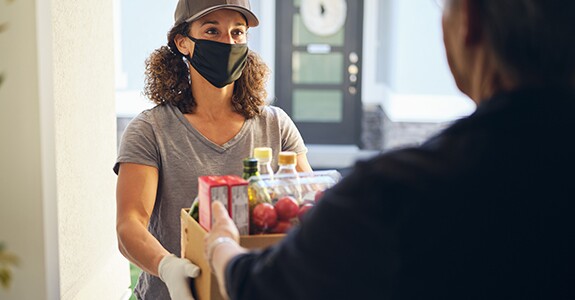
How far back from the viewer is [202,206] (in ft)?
4.23

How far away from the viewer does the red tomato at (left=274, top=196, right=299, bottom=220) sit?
129cm

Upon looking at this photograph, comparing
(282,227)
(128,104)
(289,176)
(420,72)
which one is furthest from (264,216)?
(128,104)

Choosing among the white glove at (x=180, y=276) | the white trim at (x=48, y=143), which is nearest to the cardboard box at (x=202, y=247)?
the white glove at (x=180, y=276)

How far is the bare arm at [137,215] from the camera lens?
159 cm

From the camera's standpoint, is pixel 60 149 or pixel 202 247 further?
pixel 60 149

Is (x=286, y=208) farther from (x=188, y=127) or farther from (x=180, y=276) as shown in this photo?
(x=188, y=127)

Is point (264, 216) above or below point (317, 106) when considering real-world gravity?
above

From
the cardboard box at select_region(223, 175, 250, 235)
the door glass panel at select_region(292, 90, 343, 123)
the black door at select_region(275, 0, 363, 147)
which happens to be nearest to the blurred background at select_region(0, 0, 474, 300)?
the cardboard box at select_region(223, 175, 250, 235)

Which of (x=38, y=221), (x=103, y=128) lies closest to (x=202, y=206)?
(x=38, y=221)

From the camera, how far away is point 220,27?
1.87 metres

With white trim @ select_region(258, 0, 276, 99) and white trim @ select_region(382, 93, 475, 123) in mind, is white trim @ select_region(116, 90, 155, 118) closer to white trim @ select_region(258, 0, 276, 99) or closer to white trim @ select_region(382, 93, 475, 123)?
white trim @ select_region(258, 0, 276, 99)

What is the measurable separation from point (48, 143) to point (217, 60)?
607 millimetres

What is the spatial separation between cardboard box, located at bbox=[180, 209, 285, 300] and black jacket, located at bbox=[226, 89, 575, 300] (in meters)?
0.49

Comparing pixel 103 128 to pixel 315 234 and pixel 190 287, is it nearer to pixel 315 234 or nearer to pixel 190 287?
pixel 190 287
